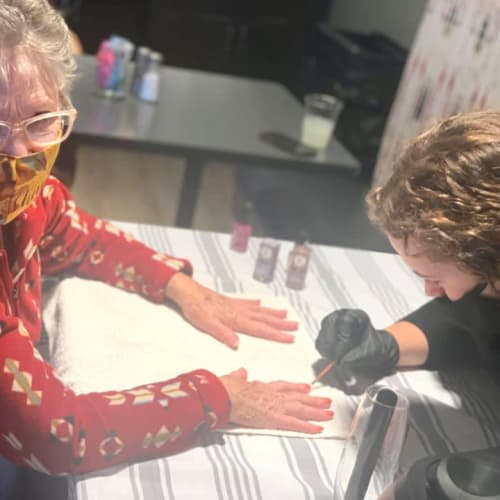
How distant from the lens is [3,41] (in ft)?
2.50

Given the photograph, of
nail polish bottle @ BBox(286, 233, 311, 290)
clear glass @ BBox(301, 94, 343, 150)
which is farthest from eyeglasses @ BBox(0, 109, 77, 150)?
clear glass @ BBox(301, 94, 343, 150)

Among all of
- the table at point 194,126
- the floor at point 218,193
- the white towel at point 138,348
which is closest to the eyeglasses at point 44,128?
the white towel at point 138,348

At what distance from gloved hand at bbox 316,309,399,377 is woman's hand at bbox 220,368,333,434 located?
8 cm

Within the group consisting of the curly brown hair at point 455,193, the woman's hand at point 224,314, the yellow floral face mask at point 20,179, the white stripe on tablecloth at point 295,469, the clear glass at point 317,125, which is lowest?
the clear glass at point 317,125

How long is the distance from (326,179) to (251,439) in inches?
72.0

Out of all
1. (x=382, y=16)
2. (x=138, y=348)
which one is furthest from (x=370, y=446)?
(x=382, y=16)

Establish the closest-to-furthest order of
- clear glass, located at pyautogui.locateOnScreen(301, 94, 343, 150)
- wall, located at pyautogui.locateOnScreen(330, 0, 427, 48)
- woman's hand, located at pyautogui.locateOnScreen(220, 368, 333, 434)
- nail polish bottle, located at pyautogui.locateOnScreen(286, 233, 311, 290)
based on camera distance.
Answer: woman's hand, located at pyautogui.locateOnScreen(220, 368, 333, 434)
nail polish bottle, located at pyautogui.locateOnScreen(286, 233, 311, 290)
clear glass, located at pyautogui.locateOnScreen(301, 94, 343, 150)
wall, located at pyautogui.locateOnScreen(330, 0, 427, 48)

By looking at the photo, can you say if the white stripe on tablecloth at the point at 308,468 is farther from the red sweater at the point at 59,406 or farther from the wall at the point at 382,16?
the wall at the point at 382,16

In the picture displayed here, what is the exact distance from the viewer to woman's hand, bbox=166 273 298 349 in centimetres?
109

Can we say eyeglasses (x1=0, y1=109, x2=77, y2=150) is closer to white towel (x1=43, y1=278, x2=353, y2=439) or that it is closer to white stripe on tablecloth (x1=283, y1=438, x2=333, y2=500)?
white towel (x1=43, y1=278, x2=353, y2=439)

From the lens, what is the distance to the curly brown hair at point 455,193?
0.76 meters

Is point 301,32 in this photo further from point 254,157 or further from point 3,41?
point 3,41

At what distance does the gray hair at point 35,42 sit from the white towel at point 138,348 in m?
0.31

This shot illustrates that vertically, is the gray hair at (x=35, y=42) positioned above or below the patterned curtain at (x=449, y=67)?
above
